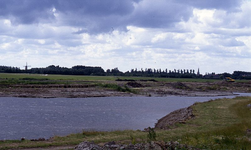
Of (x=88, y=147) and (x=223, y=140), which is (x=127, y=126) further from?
(x=88, y=147)

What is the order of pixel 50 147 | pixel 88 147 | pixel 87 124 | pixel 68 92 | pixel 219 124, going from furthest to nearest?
1. pixel 68 92
2. pixel 87 124
3. pixel 219 124
4. pixel 50 147
5. pixel 88 147

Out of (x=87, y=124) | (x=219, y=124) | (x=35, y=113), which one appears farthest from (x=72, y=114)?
(x=219, y=124)

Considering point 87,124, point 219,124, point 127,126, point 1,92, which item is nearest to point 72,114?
point 87,124

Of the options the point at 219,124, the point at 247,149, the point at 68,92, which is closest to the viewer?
the point at 247,149

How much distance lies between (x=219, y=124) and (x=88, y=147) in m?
16.1

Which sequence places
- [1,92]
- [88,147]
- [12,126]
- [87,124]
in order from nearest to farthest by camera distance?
[88,147], [12,126], [87,124], [1,92]

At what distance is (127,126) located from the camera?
3184 cm

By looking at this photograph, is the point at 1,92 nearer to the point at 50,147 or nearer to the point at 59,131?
the point at 59,131

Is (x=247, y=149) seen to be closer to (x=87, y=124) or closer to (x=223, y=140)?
(x=223, y=140)

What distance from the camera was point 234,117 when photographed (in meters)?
31.5

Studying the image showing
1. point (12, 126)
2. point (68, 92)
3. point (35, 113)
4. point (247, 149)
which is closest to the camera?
point (247, 149)

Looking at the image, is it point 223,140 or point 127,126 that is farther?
point 127,126

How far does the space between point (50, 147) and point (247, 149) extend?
10725 mm

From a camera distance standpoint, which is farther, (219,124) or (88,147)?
(219,124)
